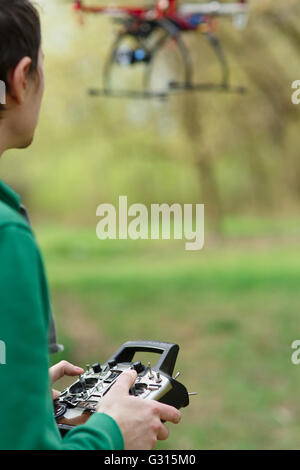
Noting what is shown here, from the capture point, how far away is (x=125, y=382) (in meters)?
0.94

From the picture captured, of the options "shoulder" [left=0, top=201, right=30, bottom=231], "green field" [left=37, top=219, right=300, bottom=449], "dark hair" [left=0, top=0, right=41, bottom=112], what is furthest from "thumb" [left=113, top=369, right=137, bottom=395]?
"green field" [left=37, top=219, right=300, bottom=449]

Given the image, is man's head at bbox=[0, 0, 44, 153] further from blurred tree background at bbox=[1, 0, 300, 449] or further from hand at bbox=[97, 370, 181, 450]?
blurred tree background at bbox=[1, 0, 300, 449]

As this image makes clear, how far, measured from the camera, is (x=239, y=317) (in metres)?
6.41

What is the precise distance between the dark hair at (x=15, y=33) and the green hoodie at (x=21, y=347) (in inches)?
8.8

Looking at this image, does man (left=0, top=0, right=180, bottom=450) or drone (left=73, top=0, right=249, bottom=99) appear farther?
drone (left=73, top=0, right=249, bottom=99)

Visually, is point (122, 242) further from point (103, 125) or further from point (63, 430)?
point (63, 430)

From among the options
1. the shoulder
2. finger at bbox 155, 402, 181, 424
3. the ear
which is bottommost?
finger at bbox 155, 402, 181, 424

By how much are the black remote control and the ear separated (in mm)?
469

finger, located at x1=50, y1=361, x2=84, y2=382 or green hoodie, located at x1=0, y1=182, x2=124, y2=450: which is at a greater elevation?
green hoodie, located at x1=0, y1=182, x2=124, y2=450

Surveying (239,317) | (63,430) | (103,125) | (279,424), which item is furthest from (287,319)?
(63,430)

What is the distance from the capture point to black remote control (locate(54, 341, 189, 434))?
3.17 ft

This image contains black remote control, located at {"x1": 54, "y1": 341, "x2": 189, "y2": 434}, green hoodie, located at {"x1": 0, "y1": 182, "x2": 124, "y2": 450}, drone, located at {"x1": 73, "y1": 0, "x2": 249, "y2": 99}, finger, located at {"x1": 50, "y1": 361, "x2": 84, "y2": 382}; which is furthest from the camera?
drone, located at {"x1": 73, "y1": 0, "x2": 249, "y2": 99}

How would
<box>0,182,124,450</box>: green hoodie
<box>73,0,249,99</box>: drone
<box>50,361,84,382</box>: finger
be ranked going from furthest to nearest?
<box>73,0,249,99</box>: drone
<box>50,361,84,382</box>: finger
<box>0,182,124,450</box>: green hoodie

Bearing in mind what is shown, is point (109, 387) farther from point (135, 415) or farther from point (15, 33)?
point (15, 33)
